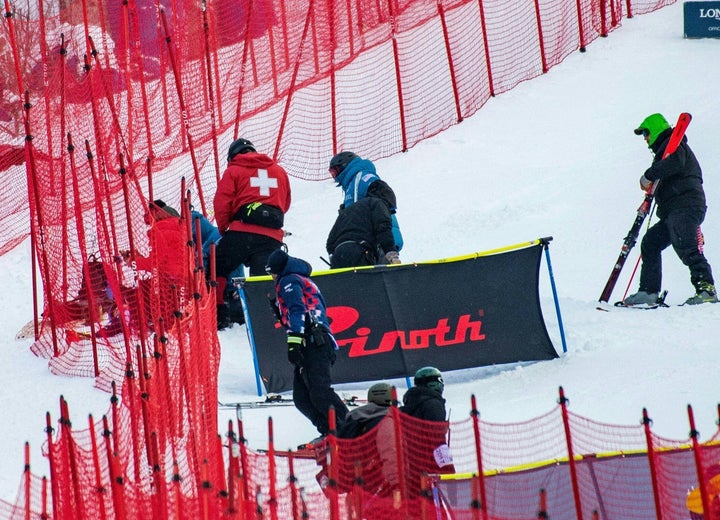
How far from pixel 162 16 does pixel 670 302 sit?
20.4ft

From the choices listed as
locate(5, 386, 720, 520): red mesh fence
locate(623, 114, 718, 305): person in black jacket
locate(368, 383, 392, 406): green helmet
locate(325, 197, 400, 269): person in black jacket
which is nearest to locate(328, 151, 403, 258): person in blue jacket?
locate(325, 197, 400, 269): person in black jacket

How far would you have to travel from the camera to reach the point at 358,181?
11984mm

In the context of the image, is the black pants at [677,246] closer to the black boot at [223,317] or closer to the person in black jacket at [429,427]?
the black boot at [223,317]

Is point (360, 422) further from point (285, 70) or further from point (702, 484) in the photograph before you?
point (285, 70)

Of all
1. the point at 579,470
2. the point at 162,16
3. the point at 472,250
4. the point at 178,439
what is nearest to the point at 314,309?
the point at 178,439

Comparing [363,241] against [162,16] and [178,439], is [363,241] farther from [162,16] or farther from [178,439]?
[162,16]

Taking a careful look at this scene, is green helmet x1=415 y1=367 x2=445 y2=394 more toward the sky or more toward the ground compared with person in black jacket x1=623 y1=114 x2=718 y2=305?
more toward the ground

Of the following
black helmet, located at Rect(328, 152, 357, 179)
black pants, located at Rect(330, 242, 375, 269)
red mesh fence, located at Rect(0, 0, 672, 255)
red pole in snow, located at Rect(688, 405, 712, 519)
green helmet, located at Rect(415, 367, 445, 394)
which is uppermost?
red mesh fence, located at Rect(0, 0, 672, 255)

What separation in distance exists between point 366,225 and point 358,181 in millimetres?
591

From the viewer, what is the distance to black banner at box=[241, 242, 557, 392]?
1041 cm

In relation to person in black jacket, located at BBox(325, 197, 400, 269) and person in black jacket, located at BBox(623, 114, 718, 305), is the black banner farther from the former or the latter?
person in black jacket, located at BBox(623, 114, 718, 305)

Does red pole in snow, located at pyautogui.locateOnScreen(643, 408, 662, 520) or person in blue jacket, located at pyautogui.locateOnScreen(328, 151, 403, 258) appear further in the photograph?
person in blue jacket, located at pyautogui.locateOnScreen(328, 151, 403, 258)

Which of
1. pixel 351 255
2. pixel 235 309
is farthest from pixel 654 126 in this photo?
pixel 235 309

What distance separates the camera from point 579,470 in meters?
7.02
